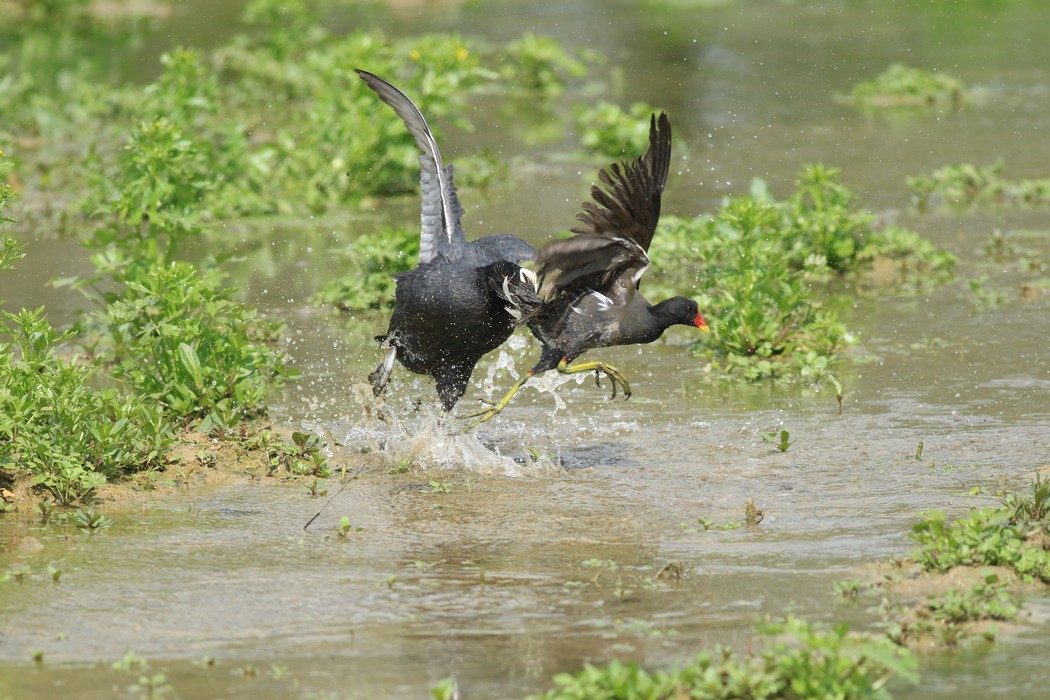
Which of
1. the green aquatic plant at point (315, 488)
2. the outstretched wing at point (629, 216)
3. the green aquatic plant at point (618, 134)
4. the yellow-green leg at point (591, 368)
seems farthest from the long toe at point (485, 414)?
the green aquatic plant at point (618, 134)

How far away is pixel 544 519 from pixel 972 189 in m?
6.44

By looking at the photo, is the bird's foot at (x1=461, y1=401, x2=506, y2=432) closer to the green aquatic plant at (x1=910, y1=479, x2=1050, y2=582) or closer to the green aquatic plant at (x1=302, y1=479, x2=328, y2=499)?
the green aquatic plant at (x1=302, y1=479, x2=328, y2=499)

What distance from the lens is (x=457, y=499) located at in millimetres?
5582

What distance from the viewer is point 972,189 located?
10609mm

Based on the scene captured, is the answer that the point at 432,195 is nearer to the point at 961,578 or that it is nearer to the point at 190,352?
the point at 190,352

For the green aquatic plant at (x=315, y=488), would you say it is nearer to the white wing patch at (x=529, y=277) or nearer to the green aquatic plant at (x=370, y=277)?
the white wing patch at (x=529, y=277)

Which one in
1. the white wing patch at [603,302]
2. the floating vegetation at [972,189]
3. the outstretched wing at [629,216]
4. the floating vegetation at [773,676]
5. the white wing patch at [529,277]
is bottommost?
the floating vegetation at [773,676]

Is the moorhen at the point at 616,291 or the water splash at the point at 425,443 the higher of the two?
the moorhen at the point at 616,291

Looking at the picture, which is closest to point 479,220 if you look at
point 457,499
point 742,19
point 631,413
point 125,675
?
point 631,413

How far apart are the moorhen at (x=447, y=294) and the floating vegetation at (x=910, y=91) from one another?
8053 millimetres

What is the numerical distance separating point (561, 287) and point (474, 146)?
6.65 m

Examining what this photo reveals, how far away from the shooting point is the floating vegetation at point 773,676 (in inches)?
139

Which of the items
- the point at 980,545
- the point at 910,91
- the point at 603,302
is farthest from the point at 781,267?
the point at 910,91

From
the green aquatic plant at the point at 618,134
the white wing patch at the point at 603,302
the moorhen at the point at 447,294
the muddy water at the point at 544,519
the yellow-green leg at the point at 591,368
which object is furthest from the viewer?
the green aquatic plant at the point at 618,134
